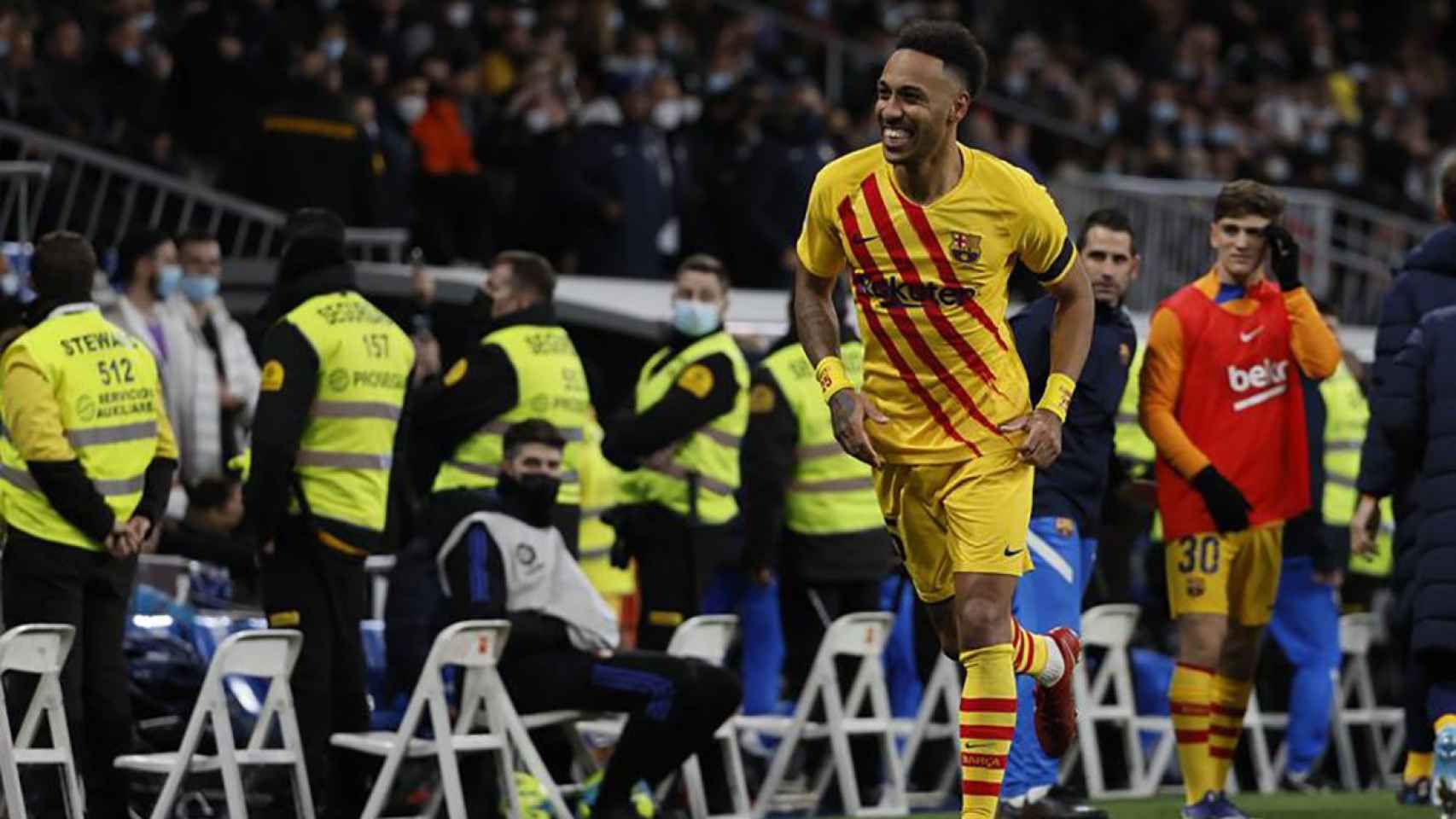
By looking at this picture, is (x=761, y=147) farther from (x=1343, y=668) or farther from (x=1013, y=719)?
(x=1013, y=719)

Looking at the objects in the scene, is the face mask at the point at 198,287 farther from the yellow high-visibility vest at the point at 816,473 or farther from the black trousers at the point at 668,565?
the yellow high-visibility vest at the point at 816,473

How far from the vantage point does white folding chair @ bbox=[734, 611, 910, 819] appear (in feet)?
42.7

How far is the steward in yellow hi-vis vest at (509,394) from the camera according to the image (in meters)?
12.7

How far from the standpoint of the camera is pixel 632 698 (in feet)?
37.0

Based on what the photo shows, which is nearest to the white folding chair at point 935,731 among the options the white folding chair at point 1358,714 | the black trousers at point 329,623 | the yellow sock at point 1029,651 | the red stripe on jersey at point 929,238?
the white folding chair at point 1358,714

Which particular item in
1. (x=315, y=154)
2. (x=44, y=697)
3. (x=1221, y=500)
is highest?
(x=315, y=154)

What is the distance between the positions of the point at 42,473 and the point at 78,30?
7.37 meters

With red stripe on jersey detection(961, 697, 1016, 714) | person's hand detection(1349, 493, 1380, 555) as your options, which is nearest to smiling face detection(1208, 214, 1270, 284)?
person's hand detection(1349, 493, 1380, 555)

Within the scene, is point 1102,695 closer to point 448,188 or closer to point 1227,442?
point 1227,442

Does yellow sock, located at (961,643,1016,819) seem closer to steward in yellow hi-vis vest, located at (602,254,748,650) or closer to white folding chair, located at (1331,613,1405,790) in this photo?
steward in yellow hi-vis vest, located at (602,254,748,650)

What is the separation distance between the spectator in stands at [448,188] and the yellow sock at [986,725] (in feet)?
35.2

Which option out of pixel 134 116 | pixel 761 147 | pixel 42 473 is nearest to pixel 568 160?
pixel 761 147

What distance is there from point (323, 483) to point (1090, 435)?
280cm

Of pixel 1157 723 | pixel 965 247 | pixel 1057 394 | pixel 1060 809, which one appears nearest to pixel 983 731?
pixel 1057 394
